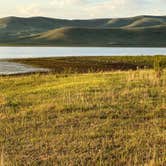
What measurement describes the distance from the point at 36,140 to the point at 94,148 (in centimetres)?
160

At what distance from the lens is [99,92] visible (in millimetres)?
16484

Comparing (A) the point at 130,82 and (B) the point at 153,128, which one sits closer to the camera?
(B) the point at 153,128

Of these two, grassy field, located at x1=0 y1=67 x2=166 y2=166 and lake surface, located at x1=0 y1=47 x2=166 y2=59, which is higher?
grassy field, located at x1=0 y1=67 x2=166 y2=166

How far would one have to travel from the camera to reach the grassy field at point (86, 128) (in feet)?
28.6

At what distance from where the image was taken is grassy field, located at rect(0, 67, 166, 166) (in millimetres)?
8711

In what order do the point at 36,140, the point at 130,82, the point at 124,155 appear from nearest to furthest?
the point at 124,155 → the point at 36,140 → the point at 130,82

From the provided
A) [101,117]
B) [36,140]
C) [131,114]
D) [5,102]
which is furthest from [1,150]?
[5,102]

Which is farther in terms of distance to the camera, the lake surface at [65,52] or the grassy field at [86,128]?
the lake surface at [65,52]

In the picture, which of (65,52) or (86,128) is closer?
(86,128)

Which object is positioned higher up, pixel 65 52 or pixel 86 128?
pixel 86 128

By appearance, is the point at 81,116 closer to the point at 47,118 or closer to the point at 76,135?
the point at 47,118

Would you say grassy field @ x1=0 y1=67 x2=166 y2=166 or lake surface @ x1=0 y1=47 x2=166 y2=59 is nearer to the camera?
grassy field @ x1=0 y1=67 x2=166 y2=166

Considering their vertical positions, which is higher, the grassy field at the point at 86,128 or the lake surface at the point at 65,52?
the grassy field at the point at 86,128

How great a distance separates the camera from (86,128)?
1094 centimetres
